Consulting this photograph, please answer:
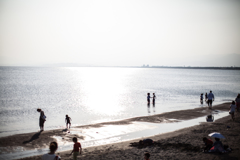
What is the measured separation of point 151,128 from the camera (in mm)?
20031

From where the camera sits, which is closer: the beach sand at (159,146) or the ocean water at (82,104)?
the beach sand at (159,146)

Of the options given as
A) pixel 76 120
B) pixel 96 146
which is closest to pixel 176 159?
pixel 96 146

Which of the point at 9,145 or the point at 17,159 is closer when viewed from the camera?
the point at 17,159

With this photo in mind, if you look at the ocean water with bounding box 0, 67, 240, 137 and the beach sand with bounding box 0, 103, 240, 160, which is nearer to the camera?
the beach sand with bounding box 0, 103, 240, 160

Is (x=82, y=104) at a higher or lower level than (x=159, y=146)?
lower

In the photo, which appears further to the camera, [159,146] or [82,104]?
[82,104]

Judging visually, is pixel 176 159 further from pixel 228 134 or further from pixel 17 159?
pixel 17 159

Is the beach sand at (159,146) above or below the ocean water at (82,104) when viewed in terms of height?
above

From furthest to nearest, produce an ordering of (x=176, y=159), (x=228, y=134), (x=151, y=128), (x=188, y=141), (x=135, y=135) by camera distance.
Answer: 1. (x=151, y=128)
2. (x=135, y=135)
3. (x=228, y=134)
4. (x=188, y=141)
5. (x=176, y=159)

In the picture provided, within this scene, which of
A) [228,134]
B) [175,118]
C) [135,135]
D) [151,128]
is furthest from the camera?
[175,118]

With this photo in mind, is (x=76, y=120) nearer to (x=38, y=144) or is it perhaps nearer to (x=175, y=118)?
(x=38, y=144)

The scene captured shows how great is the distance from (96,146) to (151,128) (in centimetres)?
704

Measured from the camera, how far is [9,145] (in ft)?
49.4

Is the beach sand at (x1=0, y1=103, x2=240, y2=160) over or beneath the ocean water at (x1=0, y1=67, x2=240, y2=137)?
over
